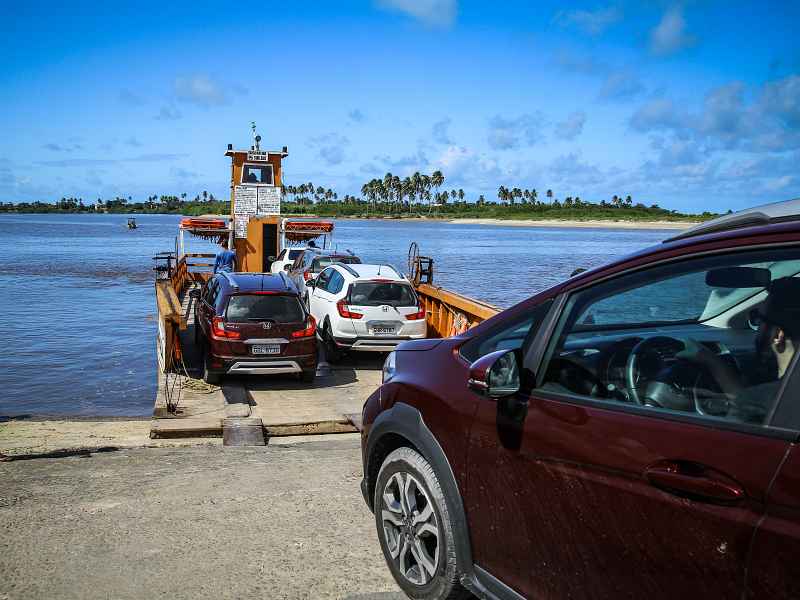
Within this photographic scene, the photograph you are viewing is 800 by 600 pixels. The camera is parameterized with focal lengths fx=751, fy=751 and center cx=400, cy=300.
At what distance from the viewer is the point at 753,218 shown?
9.75ft

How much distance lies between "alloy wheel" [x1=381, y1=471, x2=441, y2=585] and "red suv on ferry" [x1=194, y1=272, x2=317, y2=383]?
269 inches

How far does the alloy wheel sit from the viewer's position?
3.61 metres

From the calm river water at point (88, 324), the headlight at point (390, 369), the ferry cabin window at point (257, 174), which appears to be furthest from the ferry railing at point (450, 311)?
the ferry cabin window at point (257, 174)

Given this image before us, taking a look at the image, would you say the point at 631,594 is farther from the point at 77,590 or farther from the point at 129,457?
the point at 129,457

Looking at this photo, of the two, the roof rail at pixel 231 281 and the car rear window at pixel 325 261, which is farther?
the car rear window at pixel 325 261

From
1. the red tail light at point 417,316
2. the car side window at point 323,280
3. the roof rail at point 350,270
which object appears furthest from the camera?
the car side window at point 323,280

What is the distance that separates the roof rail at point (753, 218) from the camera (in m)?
2.80

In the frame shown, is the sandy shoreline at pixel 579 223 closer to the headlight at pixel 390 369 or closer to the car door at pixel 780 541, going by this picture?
the headlight at pixel 390 369

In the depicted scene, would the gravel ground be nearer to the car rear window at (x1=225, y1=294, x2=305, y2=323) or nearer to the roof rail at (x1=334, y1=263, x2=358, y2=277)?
the car rear window at (x1=225, y1=294, x2=305, y2=323)

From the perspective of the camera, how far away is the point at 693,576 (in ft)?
7.28

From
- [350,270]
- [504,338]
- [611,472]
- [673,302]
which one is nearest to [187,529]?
[504,338]

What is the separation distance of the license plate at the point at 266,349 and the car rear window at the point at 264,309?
0.39 m

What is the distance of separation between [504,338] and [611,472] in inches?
41.5

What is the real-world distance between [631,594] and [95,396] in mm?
11301
